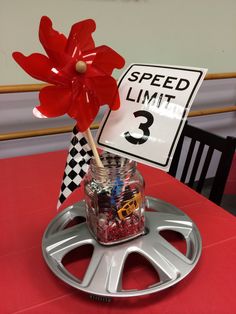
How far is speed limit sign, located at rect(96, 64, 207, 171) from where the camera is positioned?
23.1 inches

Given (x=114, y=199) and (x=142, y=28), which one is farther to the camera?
(x=142, y=28)

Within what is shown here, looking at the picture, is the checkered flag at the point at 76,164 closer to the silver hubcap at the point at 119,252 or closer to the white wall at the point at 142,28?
the silver hubcap at the point at 119,252

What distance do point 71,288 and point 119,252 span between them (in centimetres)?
11

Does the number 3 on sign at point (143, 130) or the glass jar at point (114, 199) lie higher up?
the number 3 on sign at point (143, 130)

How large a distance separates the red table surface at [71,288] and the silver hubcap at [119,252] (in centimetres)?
3

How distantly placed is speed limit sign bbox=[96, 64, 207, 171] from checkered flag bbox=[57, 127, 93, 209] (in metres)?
0.04

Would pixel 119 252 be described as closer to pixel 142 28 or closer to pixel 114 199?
pixel 114 199

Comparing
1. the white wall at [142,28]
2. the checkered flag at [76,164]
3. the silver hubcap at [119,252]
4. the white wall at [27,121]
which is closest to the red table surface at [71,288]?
the silver hubcap at [119,252]

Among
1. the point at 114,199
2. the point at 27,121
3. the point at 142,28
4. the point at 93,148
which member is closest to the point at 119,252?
the point at 114,199

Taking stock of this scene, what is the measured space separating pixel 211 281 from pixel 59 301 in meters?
0.29

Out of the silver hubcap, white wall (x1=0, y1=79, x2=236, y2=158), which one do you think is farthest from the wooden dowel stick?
white wall (x1=0, y1=79, x2=236, y2=158)

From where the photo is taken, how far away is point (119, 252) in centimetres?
62

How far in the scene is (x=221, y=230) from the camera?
0.73 meters

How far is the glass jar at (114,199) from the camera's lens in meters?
0.60
